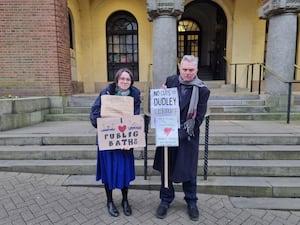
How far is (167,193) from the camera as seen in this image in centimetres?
286

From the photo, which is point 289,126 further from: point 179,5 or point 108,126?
point 108,126

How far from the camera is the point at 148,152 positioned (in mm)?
4027

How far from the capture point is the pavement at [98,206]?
8.99 feet

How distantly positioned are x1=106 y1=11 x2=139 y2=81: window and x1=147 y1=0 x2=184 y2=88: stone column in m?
3.86

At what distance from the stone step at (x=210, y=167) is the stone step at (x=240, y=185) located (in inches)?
4.0

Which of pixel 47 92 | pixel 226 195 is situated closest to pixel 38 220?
pixel 226 195

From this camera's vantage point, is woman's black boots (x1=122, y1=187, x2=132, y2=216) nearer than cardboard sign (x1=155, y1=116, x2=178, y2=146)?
No

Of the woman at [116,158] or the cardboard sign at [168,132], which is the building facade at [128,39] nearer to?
the woman at [116,158]

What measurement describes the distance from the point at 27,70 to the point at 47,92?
735 mm

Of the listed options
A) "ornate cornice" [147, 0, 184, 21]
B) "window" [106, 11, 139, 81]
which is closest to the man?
"ornate cornice" [147, 0, 184, 21]

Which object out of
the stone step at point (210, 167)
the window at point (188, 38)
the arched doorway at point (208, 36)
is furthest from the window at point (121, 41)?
the stone step at point (210, 167)

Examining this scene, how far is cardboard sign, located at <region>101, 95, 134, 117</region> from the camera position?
2566 millimetres

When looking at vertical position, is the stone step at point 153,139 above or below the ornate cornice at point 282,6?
below

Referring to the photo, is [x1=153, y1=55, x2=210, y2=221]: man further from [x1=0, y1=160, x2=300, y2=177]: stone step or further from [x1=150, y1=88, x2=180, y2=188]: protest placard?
[x1=0, y1=160, x2=300, y2=177]: stone step
